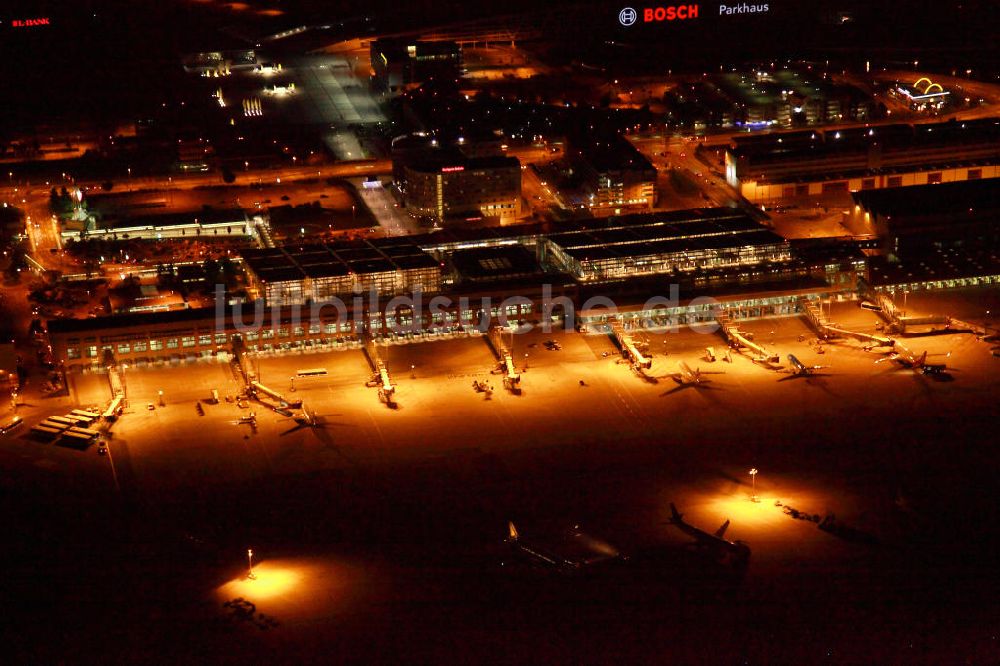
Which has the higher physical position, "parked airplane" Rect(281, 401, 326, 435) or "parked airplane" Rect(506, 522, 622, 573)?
"parked airplane" Rect(281, 401, 326, 435)

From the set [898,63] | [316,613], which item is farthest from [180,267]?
[898,63]

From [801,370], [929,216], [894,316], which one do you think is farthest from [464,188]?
[801,370]

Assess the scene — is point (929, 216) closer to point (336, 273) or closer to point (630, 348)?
point (630, 348)

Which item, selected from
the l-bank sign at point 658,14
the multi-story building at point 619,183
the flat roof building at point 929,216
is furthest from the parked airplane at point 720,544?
the l-bank sign at point 658,14

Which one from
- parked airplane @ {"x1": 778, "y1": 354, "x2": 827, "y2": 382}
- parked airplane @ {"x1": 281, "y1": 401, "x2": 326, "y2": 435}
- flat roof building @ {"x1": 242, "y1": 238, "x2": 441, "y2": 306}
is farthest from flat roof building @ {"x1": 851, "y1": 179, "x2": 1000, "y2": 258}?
parked airplane @ {"x1": 281, "y1": 401, "x2": 326, "y2": 435}

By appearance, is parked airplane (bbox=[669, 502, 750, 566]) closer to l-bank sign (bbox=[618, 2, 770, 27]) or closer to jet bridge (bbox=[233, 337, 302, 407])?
jet bridge (bbox=[233, 337, 302, 407])
